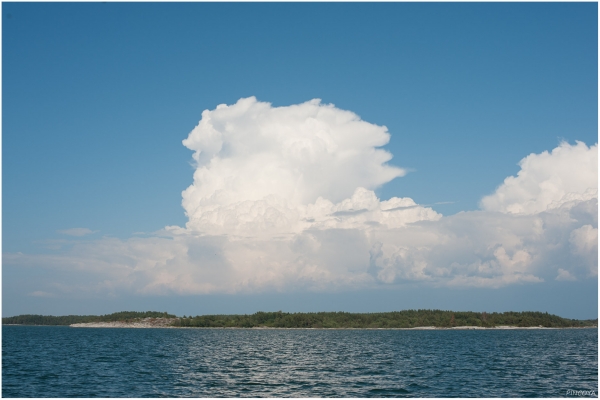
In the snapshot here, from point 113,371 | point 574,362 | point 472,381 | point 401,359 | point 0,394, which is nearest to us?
point 0,394

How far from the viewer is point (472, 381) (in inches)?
2329

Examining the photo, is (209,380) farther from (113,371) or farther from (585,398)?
(585,398)

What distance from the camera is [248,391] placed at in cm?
5297

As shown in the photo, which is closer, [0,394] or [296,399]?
[296,399]

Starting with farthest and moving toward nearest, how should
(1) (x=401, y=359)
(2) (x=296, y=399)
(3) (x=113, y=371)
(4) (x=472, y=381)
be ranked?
(1) (x=401, y=359) < (3) (x=113, y=371) < (4) (x=472, y=381) < (2) (x=296, y=399)

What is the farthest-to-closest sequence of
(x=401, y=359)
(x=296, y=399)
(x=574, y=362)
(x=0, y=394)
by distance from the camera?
(x=401, y=359), (x=574, y=362), (x=0, y=394), (x=296, y=399)

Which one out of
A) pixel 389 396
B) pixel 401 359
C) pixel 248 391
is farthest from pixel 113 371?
pixel 401 359

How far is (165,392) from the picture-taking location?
5228 centimetres

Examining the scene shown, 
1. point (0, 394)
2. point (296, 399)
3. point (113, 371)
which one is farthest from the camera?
point (113, 371)

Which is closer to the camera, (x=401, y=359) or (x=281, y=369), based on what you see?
(x=281, y=369)

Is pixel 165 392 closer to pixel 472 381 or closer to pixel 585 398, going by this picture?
pixel 472 381

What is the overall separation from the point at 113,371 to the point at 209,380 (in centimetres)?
1820

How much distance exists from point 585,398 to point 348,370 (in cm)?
3111

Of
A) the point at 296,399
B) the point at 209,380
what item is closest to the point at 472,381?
the point at 296,399
